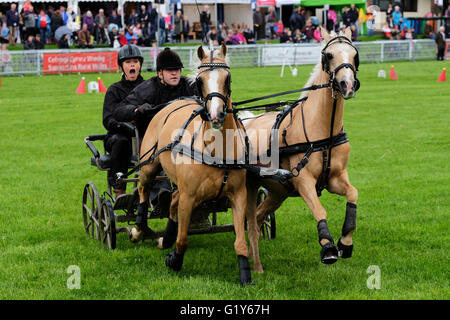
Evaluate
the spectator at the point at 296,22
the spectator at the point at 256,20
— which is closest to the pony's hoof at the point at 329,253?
the spectator at the point at 296,22

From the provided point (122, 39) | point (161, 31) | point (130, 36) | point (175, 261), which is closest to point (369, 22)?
point (161, 31)

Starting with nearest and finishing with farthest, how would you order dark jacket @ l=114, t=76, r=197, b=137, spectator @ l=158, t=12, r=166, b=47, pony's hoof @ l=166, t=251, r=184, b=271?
pony's hoof @ l=166, t=251, r=184, b=271 < dark jacket @ l=114, t=76, r=197, b=137 < spectator @ l=158, t=12, r=166, b=47

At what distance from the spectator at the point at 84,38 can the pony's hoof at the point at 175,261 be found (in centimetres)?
2734

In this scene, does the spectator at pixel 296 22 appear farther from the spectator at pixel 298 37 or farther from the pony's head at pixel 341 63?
the pony's head at pixel 341 63

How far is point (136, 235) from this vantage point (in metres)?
7.49

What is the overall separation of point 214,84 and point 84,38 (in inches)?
1104

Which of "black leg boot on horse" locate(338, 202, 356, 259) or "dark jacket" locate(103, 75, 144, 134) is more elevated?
"dark jacket" locate(103, 75, 144, 134)

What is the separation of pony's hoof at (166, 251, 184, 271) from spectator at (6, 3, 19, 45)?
1134 inches

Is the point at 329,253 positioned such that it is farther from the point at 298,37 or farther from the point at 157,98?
the point at 298,37

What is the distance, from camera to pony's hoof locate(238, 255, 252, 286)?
230 inches

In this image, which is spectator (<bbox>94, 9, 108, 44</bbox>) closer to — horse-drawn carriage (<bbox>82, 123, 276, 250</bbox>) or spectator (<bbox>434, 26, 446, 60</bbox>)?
spectator (<bbox>434, 26, 446, 60</bbox>)

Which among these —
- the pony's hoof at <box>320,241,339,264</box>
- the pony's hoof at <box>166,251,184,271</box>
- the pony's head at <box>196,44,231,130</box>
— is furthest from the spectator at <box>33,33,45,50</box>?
the pony's hoof at <box>320,241,339,264</box>
